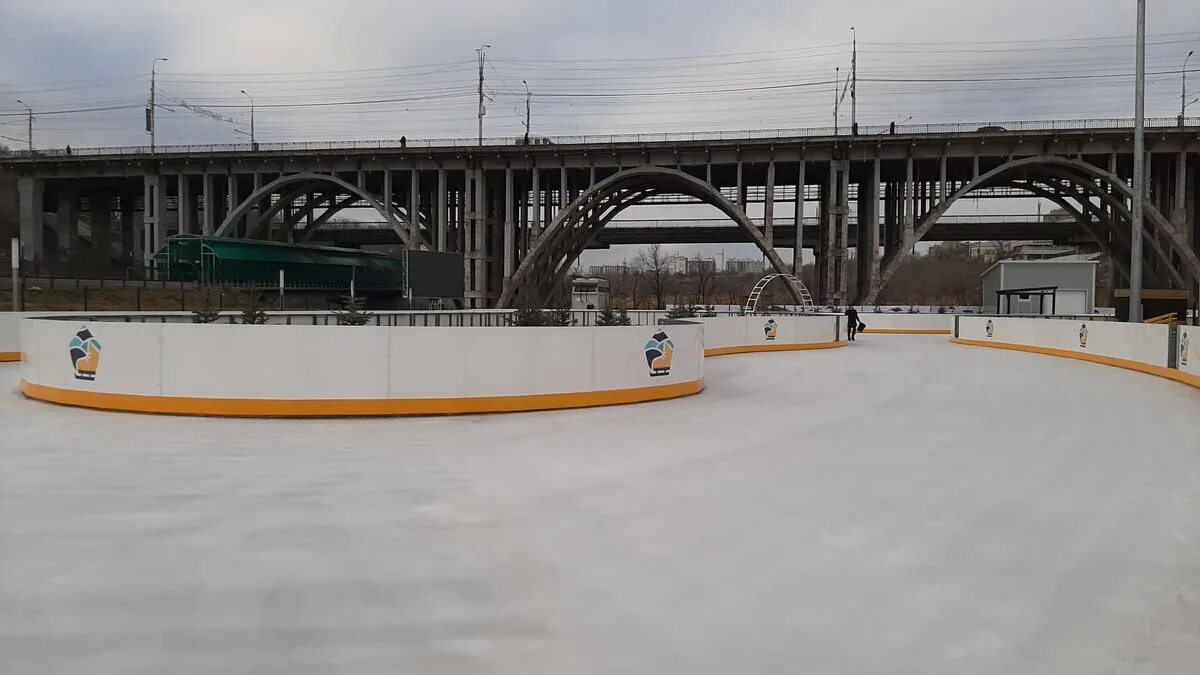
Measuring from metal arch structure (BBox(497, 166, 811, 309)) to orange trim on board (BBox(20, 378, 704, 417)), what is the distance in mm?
39594

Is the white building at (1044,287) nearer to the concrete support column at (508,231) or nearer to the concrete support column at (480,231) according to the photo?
the concrete support column at (508,231)

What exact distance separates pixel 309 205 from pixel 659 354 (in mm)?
62761

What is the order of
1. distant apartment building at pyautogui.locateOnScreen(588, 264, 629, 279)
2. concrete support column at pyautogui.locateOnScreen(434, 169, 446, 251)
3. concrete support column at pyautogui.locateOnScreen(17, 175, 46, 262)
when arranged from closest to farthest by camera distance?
concrete support column at pyautogui.locateOnScreen(434, 169, 446, 251) → concrete support column at pyautogui.locateOnScreen(17, 175, 46, 262) → distant apartment building at pyautogui.locateOnScreen(588, 264, 629, 279)

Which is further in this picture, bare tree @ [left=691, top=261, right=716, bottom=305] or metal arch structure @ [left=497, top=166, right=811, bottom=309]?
bare tree @ [left=691, top=261, right=716, bottom=305]

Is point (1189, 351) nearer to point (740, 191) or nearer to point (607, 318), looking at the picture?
point (607, 318)

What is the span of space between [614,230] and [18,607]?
72.7 meters

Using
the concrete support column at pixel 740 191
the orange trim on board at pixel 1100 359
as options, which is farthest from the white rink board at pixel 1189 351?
the concrete support column at pixel 740 191

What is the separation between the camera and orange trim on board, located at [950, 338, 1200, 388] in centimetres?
1873

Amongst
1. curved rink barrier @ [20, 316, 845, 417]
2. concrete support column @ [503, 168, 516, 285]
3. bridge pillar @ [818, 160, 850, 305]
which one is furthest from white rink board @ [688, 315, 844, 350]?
concrete support column @ [503, 168, 516, 285]

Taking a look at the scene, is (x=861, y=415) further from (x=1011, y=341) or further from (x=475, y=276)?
(x=475, y=276)

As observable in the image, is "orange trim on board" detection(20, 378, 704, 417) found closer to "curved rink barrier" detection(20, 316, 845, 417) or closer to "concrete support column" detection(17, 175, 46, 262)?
"curved rink barrier" detection(20, 316, 845, 417)

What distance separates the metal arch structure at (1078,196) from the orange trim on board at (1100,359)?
757 inches

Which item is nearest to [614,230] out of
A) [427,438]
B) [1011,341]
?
[1011,341]

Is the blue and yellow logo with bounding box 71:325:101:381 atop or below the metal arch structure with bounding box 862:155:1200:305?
below
